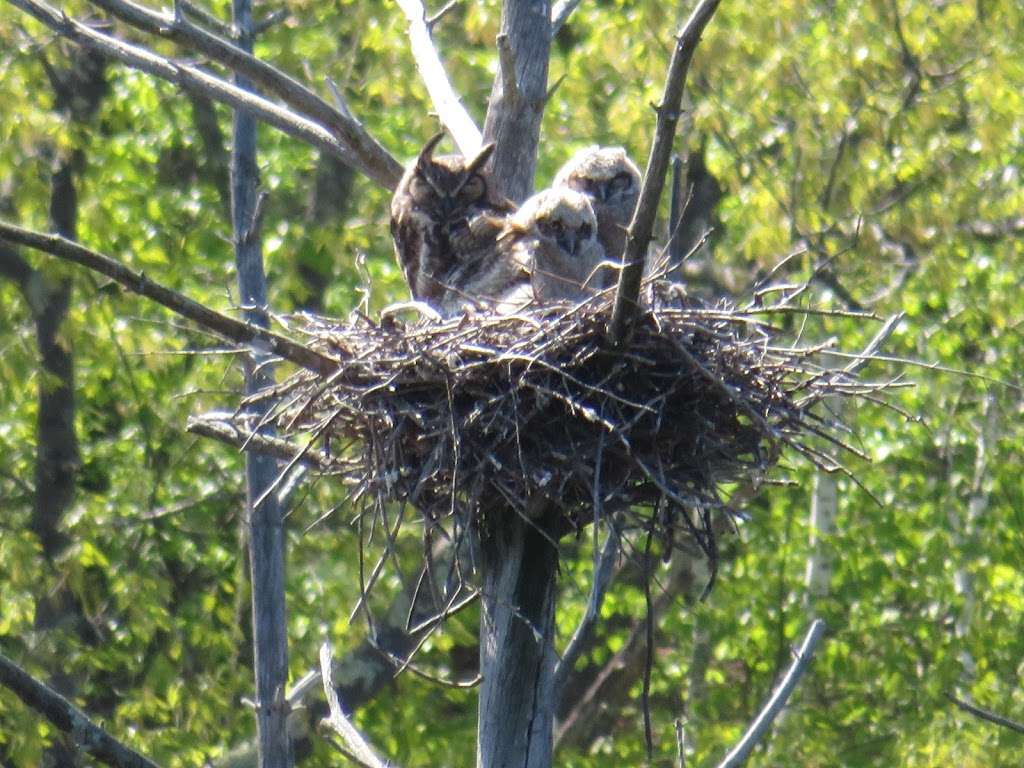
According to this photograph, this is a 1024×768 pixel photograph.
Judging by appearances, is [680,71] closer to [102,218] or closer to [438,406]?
[438,406]

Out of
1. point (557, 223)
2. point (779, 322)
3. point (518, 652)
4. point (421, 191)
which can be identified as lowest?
point (518, 652)

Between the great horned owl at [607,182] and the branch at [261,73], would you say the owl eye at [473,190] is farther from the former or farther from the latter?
the great horned owl at [607,182]

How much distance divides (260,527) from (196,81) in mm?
1907

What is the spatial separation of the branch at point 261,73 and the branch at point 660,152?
5.35 feet

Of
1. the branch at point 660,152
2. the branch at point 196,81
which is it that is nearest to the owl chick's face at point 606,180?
the branch at point 196,81

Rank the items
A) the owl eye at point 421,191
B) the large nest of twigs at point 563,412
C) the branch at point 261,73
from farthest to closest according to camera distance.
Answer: the owl eye at point 421,191, the branch at point 261,73, the large nest of twigs at point 563,412

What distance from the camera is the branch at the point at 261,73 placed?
462cm

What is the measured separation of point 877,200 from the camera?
10805 mm

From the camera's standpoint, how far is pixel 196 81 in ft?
16.1

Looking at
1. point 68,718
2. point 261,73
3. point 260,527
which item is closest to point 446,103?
point 261,73

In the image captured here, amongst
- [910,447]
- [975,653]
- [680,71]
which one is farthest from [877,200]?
[680,71]

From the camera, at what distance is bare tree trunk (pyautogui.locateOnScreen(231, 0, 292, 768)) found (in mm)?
5746

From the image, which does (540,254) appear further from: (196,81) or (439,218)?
(196,81)

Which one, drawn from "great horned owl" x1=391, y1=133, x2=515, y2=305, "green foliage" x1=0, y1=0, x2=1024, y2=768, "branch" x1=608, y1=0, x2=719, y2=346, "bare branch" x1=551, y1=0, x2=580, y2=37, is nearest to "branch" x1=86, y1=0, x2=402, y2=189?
"great horned owl" x1=391, y1=133, x2=515, y2=305
